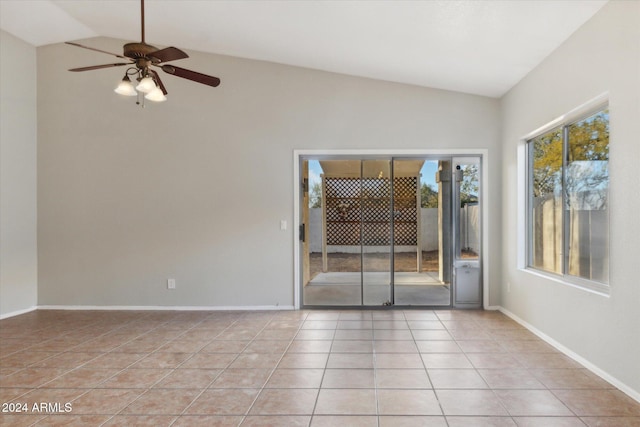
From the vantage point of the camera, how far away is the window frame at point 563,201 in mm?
3104

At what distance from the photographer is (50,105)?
536 centimetres

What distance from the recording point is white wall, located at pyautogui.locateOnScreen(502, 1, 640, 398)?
8.63ft

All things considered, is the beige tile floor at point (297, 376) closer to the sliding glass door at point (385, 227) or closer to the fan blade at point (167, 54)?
the sliding glass door at point (385, 227)

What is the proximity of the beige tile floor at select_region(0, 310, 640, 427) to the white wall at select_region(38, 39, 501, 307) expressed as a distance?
0.78 m

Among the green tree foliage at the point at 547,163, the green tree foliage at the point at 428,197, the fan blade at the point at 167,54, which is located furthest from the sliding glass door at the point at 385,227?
the fan blade at the point at 167,54

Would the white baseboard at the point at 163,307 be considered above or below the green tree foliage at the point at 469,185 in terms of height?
below

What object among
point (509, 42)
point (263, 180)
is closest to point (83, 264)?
point (263, 180)

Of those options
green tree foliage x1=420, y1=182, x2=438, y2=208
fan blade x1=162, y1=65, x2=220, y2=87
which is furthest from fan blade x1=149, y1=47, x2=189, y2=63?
green tree foliage x1=420, y1=182, x2=438, y2=208

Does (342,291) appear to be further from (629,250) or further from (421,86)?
(629,250)

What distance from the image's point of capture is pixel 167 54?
2840mm

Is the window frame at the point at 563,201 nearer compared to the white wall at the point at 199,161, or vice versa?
the window frame at the point at 563,201

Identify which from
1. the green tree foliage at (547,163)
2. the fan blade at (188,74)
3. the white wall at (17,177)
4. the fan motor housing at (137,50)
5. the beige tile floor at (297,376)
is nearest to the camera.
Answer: the beige tile floor at (297,376)

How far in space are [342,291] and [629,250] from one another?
3.30 m

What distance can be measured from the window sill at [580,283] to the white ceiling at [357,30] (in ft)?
6.81
